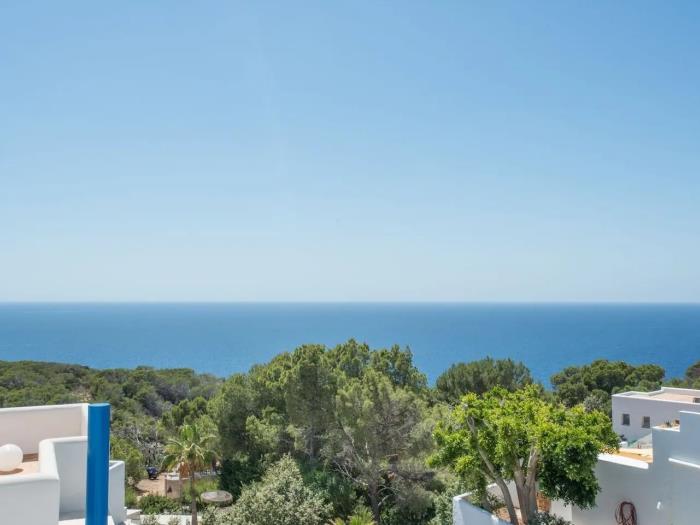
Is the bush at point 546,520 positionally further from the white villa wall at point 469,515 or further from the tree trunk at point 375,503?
the tree trunk at point 375,503

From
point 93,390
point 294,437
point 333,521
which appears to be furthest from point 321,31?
point 93,390

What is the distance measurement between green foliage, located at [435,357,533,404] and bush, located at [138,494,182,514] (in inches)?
566

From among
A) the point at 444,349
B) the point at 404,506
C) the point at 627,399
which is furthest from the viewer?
the point at 444,349

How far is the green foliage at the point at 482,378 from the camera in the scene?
29.8 meters

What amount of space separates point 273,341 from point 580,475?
576ft

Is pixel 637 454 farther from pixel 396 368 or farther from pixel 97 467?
pixel 97 467

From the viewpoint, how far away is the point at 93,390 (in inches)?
1647

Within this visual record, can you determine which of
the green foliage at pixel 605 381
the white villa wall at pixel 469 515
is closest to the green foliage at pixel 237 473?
the white villa wall at pixel 469 515

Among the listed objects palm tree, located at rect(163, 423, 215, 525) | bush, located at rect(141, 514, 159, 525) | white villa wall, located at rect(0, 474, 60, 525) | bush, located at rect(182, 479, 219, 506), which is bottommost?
bush, located at rect(182, 479, 219, 506)

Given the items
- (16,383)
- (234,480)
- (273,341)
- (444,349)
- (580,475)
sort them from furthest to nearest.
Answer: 1. (273,341)
2. (444,349)
3. (16,383)
4. (234,480)
5. (580,475)

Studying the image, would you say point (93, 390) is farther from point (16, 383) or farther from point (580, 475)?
point (580, 475)

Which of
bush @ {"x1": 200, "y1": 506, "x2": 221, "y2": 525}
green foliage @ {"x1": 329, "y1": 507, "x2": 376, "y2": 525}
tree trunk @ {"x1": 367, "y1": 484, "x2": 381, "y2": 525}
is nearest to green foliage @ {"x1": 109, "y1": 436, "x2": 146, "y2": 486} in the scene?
bush @ {"x1": 200, "y1": 506, "x2": 221, "y2": 525}

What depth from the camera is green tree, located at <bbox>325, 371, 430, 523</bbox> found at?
1933 cm

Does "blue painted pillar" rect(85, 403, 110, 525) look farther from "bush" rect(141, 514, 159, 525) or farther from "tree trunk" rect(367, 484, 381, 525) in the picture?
"bush" rect(141, 514, 159, 525)
